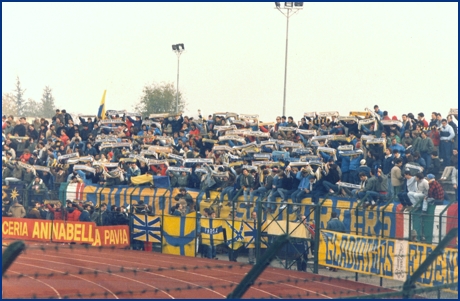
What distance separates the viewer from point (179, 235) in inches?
844

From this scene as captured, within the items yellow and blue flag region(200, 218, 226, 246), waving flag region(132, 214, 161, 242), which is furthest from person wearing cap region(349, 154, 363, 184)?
waving flag region(132, 214, 161, 242)

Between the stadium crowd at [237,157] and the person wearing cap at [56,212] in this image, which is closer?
the stadium crowd at [237,157]

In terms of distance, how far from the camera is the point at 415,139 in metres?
19.9

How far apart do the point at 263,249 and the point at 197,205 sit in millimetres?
2439

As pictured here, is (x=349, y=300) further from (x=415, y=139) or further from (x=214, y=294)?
(x=415, y=139)

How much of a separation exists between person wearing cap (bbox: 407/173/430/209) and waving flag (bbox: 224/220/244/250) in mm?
4476

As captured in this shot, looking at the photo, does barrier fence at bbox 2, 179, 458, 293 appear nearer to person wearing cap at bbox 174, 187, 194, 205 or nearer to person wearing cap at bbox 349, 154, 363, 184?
person wearing cap at bbox 174, 187, 194, 205

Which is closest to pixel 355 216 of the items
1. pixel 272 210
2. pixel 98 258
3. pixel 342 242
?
pixel 342 242

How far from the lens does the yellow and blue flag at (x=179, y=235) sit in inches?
831

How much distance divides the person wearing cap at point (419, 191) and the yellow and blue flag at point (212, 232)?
200 inches

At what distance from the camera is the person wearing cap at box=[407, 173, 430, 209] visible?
688 inches

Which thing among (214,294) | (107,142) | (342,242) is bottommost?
(214,294)

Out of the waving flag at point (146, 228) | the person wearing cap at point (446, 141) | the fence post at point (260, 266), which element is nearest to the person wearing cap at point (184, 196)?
the waving flag at point (146, 228)

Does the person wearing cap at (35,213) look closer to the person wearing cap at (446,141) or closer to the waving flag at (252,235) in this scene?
the waving flag at (252,235)
